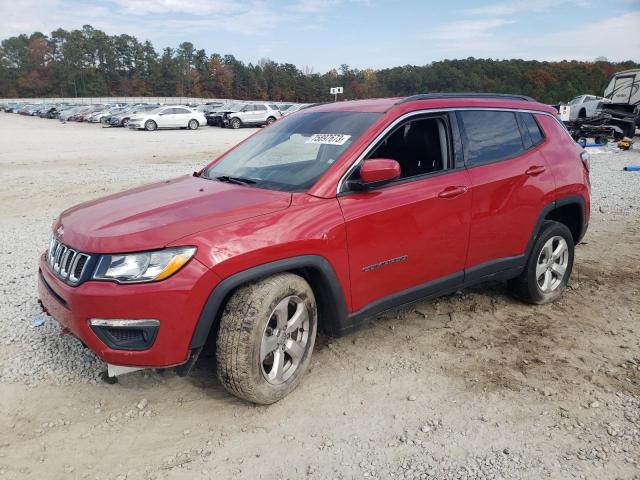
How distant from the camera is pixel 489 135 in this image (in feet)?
13.3

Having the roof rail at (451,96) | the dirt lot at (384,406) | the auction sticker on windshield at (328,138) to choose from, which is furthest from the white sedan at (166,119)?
the auction sticker on windshield at (328,138)

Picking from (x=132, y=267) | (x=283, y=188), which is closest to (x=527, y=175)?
(x=283, y=188)

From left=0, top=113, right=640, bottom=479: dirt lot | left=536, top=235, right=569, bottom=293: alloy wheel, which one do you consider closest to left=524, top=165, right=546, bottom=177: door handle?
left=536, top=235, right=569, bottom=293: alloy wheel

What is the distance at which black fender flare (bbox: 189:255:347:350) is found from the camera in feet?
8.91

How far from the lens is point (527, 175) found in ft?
13.6

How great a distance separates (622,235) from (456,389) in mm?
5055

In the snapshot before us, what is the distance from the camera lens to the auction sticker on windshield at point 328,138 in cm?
349

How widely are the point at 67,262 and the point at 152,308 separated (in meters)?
0.71

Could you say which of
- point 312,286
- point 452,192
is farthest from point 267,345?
point 452,192

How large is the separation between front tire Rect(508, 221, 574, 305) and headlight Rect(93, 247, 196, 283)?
308cm

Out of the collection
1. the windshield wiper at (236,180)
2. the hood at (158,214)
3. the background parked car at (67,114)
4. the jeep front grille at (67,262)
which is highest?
the background parked car at (67,114)

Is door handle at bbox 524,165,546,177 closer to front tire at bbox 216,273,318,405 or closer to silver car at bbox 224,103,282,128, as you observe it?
front tire at bbox 216,273,318,405

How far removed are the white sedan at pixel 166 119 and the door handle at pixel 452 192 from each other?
3099 centimetres

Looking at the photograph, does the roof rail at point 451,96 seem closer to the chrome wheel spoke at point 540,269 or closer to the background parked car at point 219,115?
the chrome wheel spoke at point 540,269
